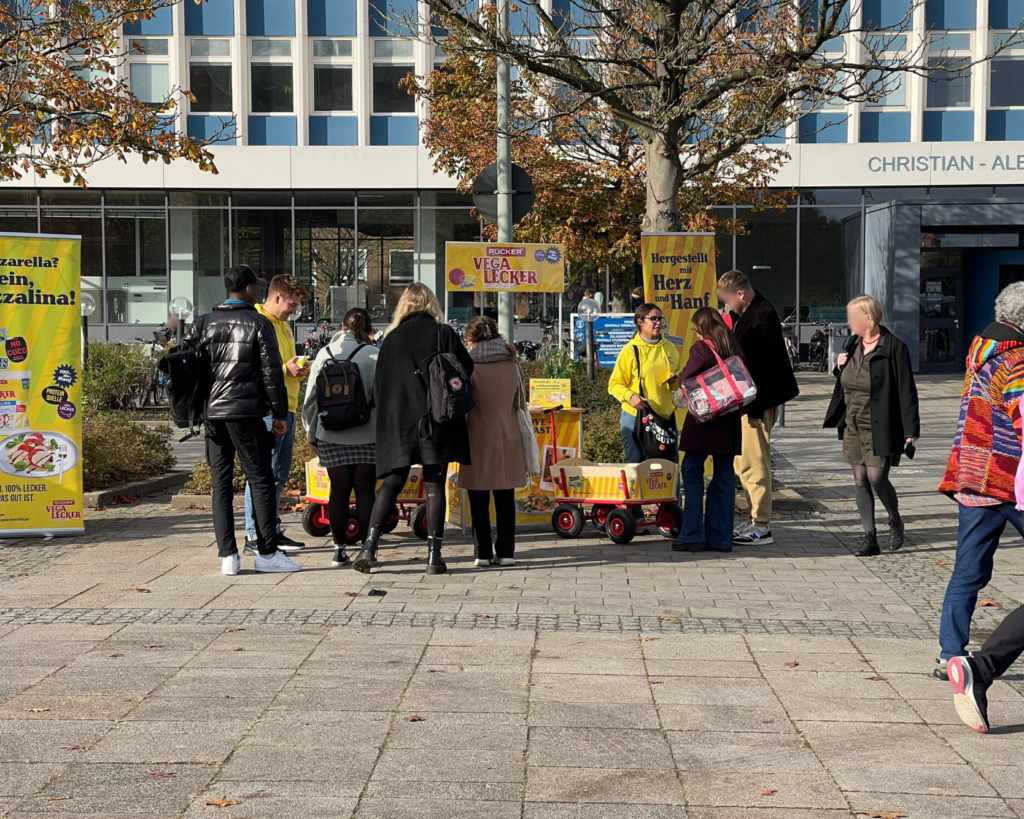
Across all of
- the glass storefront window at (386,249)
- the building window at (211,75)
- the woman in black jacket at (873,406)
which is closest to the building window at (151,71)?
the building window at (211,75)

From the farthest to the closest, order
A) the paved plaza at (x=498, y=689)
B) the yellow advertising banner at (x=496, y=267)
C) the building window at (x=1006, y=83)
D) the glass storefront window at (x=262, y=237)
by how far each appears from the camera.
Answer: the glass storefront window at (x=262, y=237) < the building window at (x=1006, y=83) < the yellow advertising banner at (x=496, y=267) < the paved plaza at (x=498, y=689)

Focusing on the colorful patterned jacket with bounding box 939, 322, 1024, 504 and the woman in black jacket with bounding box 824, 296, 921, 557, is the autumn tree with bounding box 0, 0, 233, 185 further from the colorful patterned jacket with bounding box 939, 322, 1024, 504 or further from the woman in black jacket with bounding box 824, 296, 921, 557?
the colorful patterned jacket with bounding box 939, 322, 1024, 504

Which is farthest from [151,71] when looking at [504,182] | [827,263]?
[504,182]

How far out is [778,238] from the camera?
3450cm

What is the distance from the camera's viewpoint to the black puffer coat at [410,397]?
8.16m

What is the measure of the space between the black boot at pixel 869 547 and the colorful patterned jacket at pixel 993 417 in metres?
3.86

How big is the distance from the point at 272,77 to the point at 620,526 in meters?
27.4

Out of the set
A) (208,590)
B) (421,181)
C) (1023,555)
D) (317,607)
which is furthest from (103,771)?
(421,181)

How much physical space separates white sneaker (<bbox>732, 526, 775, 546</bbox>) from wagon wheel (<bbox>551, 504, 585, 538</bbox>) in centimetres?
116

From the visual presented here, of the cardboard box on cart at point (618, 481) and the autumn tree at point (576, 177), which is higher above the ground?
the autumn tree at point (576, 177)

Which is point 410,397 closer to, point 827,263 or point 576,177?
point 576,177

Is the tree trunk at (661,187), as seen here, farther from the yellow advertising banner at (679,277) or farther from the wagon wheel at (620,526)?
the wagon wheel at (620,526)

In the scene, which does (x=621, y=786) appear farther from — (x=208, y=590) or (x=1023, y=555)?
(x=1023, y=555)

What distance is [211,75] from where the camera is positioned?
34.1 m
